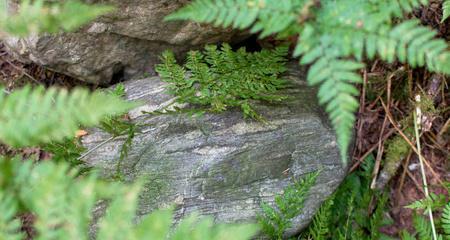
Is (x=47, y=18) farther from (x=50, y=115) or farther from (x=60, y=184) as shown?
(x=60, y=184)

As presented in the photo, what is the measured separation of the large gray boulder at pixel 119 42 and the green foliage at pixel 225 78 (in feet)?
0.91

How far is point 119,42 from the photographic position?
129 inches

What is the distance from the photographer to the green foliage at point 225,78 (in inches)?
117

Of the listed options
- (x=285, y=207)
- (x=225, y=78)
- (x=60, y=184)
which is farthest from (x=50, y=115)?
(x=285, y=207)

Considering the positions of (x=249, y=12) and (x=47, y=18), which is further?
(x=249, y=12)

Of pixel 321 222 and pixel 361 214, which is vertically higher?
pixel 321 222

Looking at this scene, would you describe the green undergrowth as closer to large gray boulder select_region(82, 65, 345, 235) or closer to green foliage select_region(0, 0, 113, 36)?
large gray boulder select_region(82, 65, 345, 235)

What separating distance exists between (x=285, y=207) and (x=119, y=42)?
4.88 ft

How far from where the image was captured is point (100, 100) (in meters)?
1.88

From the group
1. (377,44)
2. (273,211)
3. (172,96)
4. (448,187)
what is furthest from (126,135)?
(448,187)

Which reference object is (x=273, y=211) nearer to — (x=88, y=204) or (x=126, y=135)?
(x=126, y=135)

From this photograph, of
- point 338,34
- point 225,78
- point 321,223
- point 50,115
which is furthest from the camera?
point 321,223

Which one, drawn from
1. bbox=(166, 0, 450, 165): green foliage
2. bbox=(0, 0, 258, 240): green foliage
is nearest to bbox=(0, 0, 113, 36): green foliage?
bbox=(0, 0, 258, 240): green foliage

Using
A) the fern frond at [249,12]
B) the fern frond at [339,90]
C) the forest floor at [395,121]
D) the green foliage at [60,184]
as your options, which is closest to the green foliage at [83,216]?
the green foliage at [60,184]
